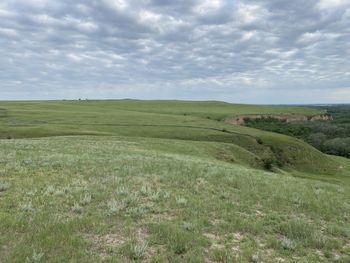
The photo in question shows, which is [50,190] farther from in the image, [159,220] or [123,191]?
[159,220]

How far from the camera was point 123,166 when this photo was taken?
730 inches

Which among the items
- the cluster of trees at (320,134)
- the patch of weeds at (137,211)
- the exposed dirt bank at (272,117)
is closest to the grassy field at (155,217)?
the patch of weeds at (137,211)

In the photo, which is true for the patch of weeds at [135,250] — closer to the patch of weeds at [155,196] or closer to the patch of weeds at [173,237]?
the patch of weeds at [173,237]

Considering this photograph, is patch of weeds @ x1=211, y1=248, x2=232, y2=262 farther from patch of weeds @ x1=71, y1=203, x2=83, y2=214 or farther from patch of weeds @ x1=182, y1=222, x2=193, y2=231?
patch of weeds @ x1=71, y1=203, x2=83, y2=214

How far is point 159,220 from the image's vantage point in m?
9.65

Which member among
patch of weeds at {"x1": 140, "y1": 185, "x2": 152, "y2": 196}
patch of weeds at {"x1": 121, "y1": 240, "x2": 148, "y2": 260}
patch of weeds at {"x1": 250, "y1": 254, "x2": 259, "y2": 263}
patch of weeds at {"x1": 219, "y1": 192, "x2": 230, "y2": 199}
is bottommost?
patch of weeds at {"x1": 219, "y1": 192, "x2": 230, "y2": 199}

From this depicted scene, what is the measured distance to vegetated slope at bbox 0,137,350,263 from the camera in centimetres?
758

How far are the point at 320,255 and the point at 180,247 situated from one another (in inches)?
129

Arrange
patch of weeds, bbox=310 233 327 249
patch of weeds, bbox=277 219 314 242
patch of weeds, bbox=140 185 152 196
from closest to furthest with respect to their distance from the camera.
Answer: patch of weeds, bbox=310 233 327 249, patch of weeds, bbox=277 219 314 242, patch of weeds, bbox=140 185 152 196

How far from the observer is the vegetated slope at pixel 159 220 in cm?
758

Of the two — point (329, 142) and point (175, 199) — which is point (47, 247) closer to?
point (175, 199)

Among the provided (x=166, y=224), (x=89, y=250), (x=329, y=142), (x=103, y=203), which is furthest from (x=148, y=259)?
(x=329, y=142)

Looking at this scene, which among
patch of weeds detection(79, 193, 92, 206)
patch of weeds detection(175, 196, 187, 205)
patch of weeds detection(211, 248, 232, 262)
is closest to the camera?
patch of weeds detection(211, 248, 232, 262)

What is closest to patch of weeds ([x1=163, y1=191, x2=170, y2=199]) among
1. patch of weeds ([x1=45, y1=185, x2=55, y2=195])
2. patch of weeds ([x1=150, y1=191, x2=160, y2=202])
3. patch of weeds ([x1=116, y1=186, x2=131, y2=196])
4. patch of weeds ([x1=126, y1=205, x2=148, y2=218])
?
patch of weeds ([x1=150, y1=191, x2=160, y2=202])
